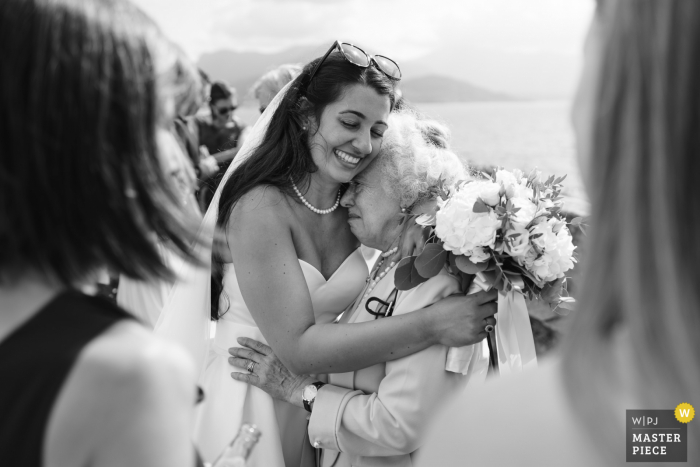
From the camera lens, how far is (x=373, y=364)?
7.43 ft

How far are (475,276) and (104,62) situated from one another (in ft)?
5.51

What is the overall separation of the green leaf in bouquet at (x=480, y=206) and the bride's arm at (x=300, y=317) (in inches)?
14.3

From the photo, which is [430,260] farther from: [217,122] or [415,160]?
[217,122]

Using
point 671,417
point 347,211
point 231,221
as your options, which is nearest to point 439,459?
point 671,417

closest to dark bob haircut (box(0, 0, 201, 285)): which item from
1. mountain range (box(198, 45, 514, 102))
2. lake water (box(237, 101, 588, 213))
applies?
lake water (box(237, 101, 588, 213))

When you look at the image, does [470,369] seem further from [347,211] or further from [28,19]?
[28,19]

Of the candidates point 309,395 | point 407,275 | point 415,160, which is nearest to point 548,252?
point 407,275

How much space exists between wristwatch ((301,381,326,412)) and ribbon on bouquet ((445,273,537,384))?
55 cm

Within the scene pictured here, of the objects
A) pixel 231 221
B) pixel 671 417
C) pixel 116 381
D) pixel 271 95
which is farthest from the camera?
pixel 271 95

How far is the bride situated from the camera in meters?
2.29

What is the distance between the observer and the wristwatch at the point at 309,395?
7.71ft

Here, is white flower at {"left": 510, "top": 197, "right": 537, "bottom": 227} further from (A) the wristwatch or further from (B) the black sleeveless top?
(B) the black sleeveless top

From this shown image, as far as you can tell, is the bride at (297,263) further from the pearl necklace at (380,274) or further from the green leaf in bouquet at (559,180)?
the green leaf in bouquet at (559,180)

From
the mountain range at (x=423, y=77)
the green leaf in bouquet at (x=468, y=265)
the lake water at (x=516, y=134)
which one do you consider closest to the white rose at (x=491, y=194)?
the green leaf in bouquet at (x=468, y=265)
